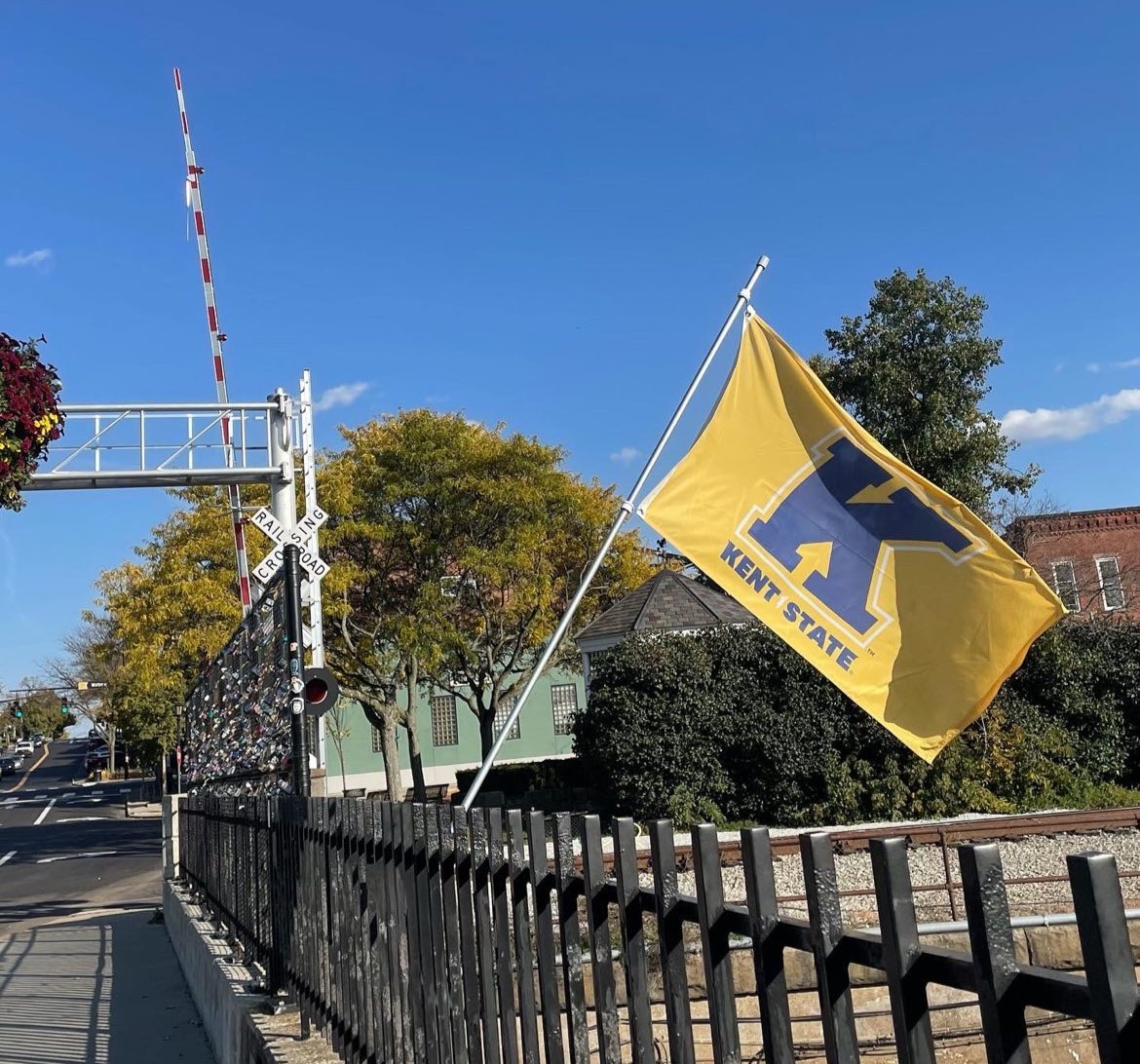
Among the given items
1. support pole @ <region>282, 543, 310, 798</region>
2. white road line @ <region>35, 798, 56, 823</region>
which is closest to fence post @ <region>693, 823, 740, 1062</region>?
support pole @ <region>282, 543, 310, 798</region>

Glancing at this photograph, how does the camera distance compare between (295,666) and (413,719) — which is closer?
(295,666)

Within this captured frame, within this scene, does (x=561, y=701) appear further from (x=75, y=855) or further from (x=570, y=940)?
(x=570, y=940)

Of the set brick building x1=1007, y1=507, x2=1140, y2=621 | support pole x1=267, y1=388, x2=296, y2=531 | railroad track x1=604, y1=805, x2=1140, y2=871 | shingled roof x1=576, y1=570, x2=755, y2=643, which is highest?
brick building x1=1007, y1=507, x2=1140, y2=621

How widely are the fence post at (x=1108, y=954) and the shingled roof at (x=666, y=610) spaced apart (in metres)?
23.7

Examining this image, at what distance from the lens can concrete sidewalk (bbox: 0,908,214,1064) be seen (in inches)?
270

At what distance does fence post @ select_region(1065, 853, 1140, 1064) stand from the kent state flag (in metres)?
4.12

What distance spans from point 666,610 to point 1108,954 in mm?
25444

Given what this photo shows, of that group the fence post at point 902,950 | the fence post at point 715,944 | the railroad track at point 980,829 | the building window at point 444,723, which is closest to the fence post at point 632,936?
the fence post at point 715,944

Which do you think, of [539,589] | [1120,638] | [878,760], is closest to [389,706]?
[539,589]

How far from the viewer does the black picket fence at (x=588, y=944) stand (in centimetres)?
138

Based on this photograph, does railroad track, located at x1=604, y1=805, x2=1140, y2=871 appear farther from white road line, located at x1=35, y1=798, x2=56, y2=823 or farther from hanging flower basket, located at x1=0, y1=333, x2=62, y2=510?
white road line, located at x1=35, y1=798, x2=56, y2=823

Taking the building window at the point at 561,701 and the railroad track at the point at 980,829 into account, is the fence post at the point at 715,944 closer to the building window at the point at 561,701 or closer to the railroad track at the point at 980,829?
the railroad track at the point at 980,829

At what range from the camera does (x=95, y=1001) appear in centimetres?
852

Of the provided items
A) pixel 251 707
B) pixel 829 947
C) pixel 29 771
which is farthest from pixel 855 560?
pixel 29 771
